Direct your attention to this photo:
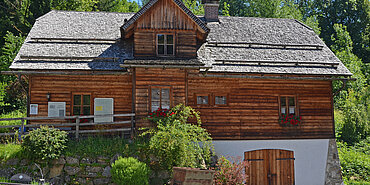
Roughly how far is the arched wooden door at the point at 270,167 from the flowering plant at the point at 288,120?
132 cm

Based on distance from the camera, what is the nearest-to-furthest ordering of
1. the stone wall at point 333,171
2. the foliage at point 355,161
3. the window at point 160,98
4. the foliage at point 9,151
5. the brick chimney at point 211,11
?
the foliage at point 9,151 → the window at point 160,98 → the stone wall at point 333,171 → the foliage at point 355,161 → the brick chimney at point 211,11

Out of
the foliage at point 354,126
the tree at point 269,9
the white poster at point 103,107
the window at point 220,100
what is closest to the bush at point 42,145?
the white poster at point 103,107

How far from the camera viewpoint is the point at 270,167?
1625cm

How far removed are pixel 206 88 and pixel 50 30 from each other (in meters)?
8.64

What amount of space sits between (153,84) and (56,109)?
4.61m

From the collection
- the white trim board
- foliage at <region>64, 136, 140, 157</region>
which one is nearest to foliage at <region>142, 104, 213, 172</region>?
foliage at <region>64, 136, 140, 157</region>

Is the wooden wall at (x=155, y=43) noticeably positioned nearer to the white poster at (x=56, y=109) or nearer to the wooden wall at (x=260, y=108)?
the wooden wall at (x=260, y=108)

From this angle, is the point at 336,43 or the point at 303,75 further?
the point at 336,43

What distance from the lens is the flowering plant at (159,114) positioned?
14.4 meters

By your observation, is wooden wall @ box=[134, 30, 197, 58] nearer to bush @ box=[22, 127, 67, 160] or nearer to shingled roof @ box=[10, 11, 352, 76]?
shingled roof @ box=[10, 11, 352, 76]

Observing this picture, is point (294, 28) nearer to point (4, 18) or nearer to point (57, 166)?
point (57, 166)

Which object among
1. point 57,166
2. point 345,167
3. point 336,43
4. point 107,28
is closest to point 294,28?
point 345,167

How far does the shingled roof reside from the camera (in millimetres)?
15391

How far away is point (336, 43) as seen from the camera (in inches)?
1550
